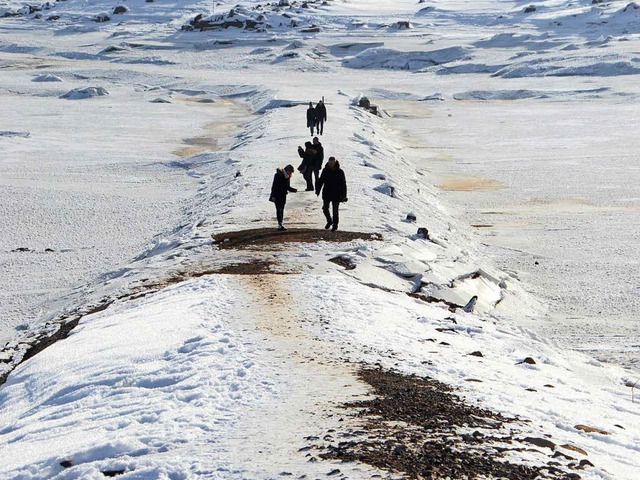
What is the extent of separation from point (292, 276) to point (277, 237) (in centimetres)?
284

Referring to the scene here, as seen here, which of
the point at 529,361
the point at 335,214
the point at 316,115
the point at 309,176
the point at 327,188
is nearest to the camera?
the point at 529,361

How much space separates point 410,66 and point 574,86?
63.0ft

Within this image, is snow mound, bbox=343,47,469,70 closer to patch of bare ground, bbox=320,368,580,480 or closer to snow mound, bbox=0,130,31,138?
snow mound, bbox=0,130,31,138

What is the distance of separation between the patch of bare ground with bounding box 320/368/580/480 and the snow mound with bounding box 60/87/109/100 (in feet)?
153

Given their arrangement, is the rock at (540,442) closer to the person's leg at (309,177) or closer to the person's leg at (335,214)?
the person's leg at (335,214)

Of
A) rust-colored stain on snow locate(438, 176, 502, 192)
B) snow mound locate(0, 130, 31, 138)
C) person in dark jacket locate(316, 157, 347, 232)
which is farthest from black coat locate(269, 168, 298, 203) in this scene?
snow mound locate(0, 130, 31, 138)

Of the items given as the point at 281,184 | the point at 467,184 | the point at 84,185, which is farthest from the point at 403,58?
the point at 281,184

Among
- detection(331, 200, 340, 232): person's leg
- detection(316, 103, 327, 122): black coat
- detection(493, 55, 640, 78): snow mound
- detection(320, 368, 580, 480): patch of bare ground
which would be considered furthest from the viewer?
detection(493, 55, 640, 78): snow mound

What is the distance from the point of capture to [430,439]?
295 inches

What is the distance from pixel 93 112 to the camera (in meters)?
45.7

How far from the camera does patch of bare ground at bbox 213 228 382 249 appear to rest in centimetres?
1653

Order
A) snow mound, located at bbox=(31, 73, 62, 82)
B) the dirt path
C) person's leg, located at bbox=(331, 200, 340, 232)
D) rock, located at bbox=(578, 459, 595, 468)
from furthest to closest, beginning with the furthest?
snow mound, located at bbox=(31, 73, 62, 82)
person's leg, located at bbox=(331, 200, 340, 232)
rock, located at bbox=(578, 459, 595, 468)
the dirt path

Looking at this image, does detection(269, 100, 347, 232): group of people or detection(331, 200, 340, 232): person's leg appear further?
detection(331, 200, 340, 232): person's leg

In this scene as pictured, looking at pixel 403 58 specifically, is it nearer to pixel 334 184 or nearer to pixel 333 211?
pixel 333 211
